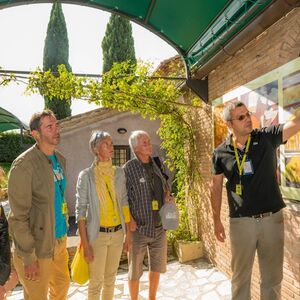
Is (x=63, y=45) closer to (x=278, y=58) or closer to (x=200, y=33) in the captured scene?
(x=200, y=33)

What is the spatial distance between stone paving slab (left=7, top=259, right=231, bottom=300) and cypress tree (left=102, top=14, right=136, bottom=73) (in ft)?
75.8

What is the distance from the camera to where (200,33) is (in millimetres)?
5180

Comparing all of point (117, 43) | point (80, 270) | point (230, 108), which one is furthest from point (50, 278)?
point (117, 43)

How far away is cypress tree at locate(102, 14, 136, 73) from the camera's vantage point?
26.4 metres

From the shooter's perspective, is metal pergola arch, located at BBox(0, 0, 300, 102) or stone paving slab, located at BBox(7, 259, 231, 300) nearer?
metal pergola arch, located at BBox(0, 0, 300, 102)

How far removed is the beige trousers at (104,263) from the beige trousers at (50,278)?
31 cm

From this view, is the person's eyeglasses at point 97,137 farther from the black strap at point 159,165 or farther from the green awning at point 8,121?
the green awning at point 8,121

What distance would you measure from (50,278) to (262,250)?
2179mm

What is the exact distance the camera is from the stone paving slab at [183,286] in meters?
4.71

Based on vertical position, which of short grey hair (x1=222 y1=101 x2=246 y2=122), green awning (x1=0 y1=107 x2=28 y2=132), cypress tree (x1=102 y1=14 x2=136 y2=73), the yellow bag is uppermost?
cypress tree (x1=102 y1=14 x2=136 y2=73)

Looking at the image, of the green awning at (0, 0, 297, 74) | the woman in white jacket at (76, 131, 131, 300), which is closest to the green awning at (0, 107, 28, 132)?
the green awning at (0, 0, 297, 74)

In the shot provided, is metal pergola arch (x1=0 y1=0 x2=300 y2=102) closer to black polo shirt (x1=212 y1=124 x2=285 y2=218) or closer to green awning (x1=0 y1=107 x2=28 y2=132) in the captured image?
black polo shirt (x1=212 y1=124 x2=285 y2=218)

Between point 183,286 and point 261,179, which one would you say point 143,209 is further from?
point 183,286

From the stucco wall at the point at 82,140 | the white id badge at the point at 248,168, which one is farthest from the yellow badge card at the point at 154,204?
the stucco wall at the point at 82,140
